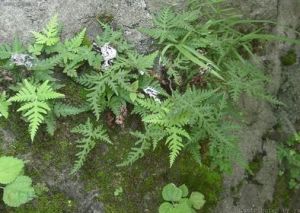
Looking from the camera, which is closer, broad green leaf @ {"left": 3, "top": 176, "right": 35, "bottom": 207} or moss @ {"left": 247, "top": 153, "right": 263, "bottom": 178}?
broad green leaf @ {"left": 3, "top": 176, "right": 35, "bottom": 207}

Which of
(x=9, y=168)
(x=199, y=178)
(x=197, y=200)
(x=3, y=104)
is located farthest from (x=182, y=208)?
(x=3, y=104)

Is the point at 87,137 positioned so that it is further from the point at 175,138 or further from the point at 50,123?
the point at 175,138

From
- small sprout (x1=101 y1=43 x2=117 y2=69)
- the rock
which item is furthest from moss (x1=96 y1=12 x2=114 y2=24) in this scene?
small sprout (x1=101 y1=43 x2=117 y2=69)

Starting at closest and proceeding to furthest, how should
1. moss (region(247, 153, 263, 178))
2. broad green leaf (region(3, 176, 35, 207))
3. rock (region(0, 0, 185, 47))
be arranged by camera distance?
broad green leaf (region(3, 176, 35, 207))
rock (region(0, 0, 185, 47))
moss (region(247, 153, 263, 178))

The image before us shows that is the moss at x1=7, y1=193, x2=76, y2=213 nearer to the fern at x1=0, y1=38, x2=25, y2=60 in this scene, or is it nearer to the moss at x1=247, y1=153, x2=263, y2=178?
the fern at x1=0, y1=38, x2=25, y2=60

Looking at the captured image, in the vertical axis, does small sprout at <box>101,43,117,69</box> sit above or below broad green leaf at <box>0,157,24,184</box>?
above

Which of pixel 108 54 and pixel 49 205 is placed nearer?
pixel 49 205

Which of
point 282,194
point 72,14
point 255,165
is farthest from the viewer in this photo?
point 282,194
